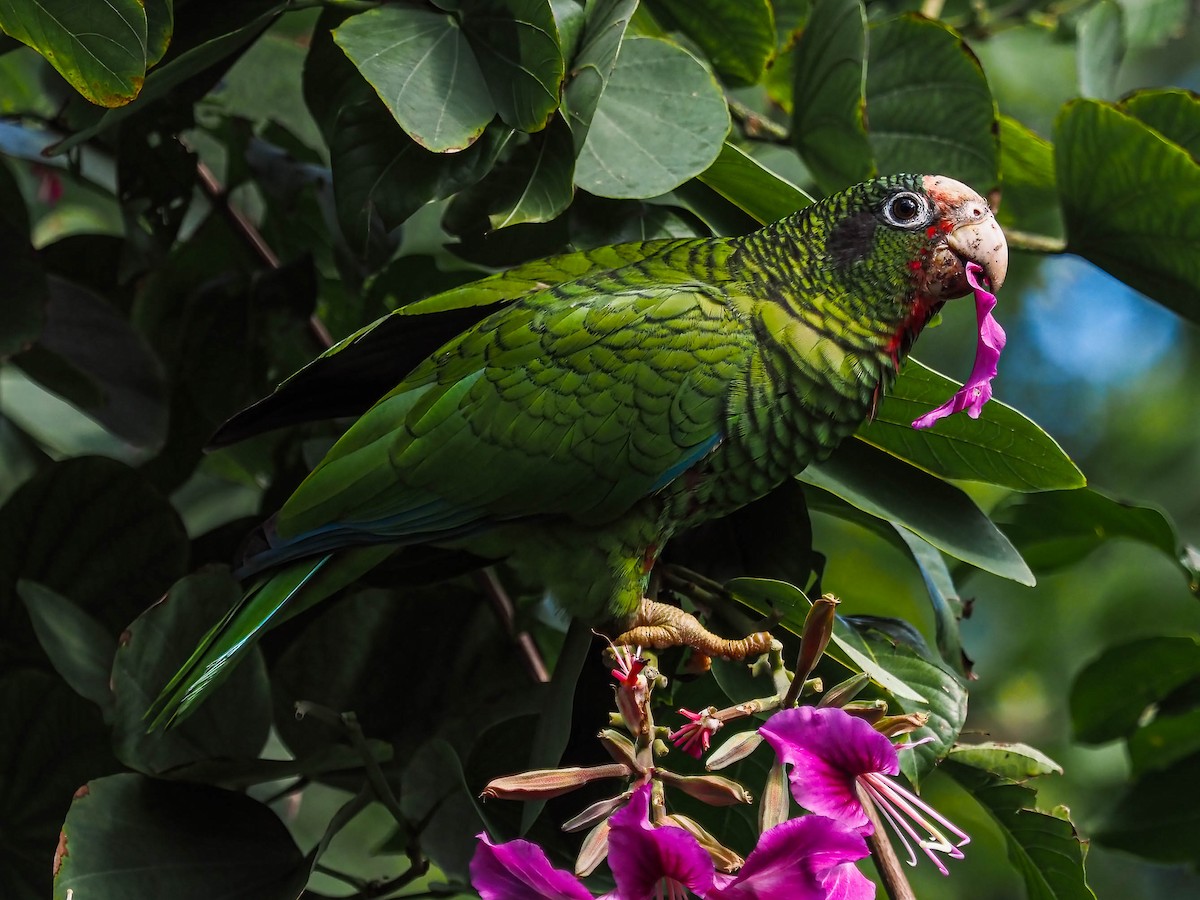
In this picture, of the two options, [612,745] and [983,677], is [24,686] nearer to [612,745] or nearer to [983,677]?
[612,745]

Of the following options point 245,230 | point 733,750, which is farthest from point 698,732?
point 245,230

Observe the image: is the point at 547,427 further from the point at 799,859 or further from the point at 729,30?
the point at 729,30

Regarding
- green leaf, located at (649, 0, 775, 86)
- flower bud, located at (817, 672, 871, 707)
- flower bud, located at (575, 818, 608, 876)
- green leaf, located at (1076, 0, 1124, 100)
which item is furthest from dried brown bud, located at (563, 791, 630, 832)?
green leaf, located at (1076, 0, 1124, 100)

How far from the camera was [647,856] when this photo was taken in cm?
64

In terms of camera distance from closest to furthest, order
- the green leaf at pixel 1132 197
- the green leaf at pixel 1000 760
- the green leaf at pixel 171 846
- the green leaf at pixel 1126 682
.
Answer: the green leaf at pixel 171 846 < the green leaf at pixel 1000 760 < the green leaf at pixel 1132 197 < the green leaf at pixel 1126 682

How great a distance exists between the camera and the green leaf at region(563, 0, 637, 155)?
916 millimetres

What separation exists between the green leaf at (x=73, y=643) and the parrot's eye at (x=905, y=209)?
2.32 feet

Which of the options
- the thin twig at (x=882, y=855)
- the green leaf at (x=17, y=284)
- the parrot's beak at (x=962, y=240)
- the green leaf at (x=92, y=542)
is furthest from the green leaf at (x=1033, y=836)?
the green leaf at (x=17, y=284)

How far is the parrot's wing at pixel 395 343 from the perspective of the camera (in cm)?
95

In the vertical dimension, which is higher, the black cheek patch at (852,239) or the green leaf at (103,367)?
the black cheek patch at (852,239)

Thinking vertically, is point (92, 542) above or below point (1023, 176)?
below

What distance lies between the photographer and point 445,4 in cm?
99

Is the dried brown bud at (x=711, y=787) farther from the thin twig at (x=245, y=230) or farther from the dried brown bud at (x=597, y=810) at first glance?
the thin twig at (x=245, y=230)

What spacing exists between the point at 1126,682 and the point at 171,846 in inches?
35.4
